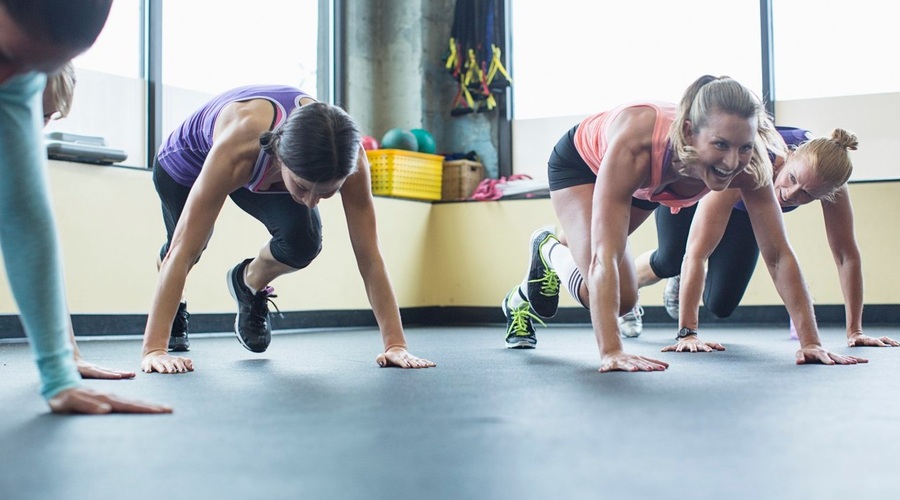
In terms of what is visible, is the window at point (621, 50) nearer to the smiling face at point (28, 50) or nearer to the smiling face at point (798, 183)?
the smiling face at point (798, 183)

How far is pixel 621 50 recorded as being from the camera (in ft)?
20.2

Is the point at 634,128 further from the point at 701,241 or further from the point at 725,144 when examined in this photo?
the point at 701,241

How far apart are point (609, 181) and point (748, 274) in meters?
1.54

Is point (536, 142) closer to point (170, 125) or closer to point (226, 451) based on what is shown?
point (170, 125)

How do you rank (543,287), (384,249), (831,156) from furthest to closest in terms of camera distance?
1. (384,249)
2. (543,287)
3. (831,156)

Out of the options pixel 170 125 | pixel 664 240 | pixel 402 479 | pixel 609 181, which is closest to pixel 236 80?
pixel 170 125

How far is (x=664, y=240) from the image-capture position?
3938 millimetres

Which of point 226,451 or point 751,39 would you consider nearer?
point 226,451

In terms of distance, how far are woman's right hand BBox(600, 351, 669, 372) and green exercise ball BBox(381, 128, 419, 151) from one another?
377 cm

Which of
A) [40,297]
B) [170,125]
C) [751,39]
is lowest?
[40,297]

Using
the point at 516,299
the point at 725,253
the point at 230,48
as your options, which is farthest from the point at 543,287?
the point at 230,48

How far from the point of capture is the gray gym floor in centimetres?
108

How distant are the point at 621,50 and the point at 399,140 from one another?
1.56m

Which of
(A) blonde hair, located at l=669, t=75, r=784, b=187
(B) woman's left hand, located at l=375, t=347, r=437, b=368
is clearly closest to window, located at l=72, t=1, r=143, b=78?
(B) woman's left hand, located at l=375, t=347, r=437, b=368
